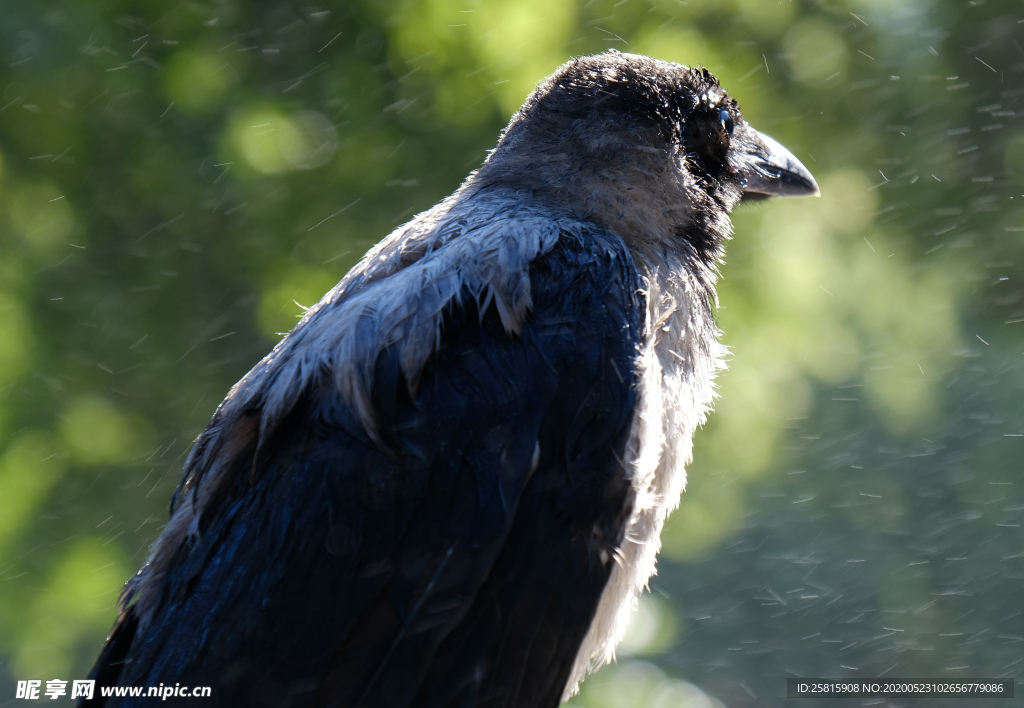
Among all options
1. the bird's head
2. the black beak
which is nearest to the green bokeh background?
the black beak

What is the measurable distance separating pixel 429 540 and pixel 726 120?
206 cm

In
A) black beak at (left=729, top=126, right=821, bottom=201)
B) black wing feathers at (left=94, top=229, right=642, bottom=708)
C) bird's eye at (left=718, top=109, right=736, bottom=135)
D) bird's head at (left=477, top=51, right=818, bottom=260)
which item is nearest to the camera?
black wing feathers at (left=94, top=229, right=642, bottom=708)

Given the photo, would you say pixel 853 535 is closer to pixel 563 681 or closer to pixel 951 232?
pixel 951 232

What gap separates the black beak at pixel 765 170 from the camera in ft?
10.8

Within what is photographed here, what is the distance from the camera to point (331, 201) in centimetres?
547

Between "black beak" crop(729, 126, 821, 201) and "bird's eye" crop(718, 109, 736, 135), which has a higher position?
"bird's eye" crop(718, 109, 736, 135)

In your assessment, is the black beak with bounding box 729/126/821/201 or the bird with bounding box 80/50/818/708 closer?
the bird with bounding box 80/50/818/708

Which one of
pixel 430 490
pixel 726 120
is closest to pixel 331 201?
pixel 726 120

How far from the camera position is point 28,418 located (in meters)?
5.02

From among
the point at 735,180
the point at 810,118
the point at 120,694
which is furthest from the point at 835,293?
the point at 120,694

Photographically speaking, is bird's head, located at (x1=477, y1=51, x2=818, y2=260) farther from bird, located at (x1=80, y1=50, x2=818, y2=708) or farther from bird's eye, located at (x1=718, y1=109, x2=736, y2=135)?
bird, located at (x1=80, y1=50, x2=818, y2=708)

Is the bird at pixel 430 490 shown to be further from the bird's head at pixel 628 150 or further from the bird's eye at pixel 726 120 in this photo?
the bird's eye at pixel 726 120

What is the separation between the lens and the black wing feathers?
6.56ft

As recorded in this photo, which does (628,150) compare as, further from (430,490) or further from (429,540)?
(429,540)
